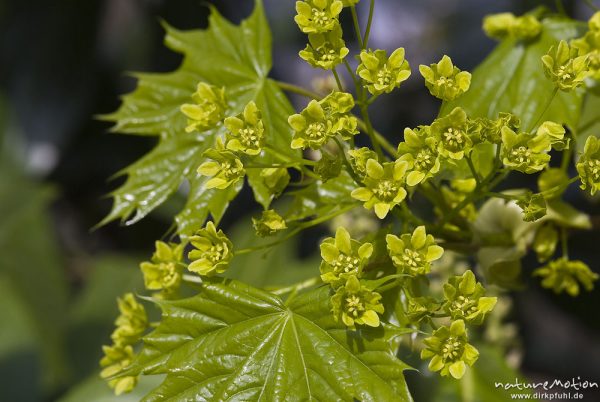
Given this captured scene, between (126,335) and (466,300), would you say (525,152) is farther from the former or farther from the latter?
(126,335)

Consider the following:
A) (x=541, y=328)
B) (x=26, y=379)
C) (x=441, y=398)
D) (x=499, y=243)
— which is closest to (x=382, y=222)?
(x=441, y=398)

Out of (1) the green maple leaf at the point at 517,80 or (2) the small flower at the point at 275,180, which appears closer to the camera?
(2) the small flower at the point at 275,180

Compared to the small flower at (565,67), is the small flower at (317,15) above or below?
above

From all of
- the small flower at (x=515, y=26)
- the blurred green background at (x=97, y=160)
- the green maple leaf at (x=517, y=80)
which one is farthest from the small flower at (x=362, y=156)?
the blurred green background at (x=97, y=160)

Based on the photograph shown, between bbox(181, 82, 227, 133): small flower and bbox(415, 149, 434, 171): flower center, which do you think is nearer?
bbox(415, 149, 434, 171): flower center

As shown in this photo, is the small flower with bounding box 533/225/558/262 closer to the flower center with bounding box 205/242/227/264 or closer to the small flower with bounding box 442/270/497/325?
the small flower with bounding box 442/270/497/325

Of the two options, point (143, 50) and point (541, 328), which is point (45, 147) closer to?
point (143, 50)

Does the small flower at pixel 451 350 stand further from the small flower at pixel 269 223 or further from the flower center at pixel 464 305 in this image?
the small flower at pixel 269 223

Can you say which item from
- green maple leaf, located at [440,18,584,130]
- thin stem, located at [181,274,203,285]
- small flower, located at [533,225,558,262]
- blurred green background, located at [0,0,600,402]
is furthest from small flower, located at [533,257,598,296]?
blurred green background, located at [0,0,600,402]
